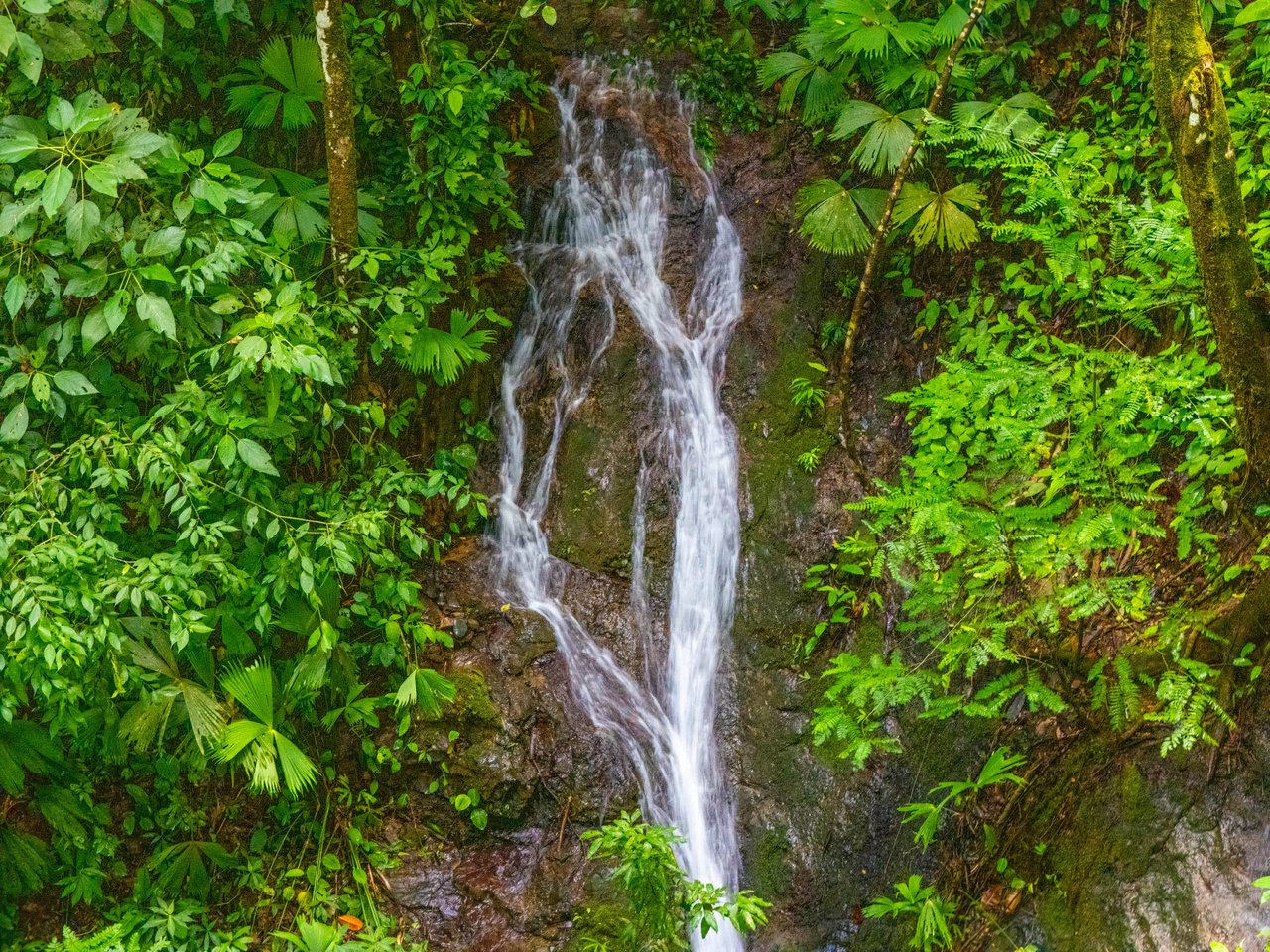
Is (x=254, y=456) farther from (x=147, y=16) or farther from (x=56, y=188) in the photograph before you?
(x=147, y=16)

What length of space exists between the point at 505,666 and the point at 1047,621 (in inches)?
129

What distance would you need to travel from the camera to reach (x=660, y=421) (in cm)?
647

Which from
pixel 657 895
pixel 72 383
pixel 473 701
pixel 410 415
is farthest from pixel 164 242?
pixel 657 895

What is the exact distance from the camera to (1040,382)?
3846 millimetres

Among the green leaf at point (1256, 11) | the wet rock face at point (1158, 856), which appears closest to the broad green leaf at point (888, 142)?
the green leaf at point (1256, 11)

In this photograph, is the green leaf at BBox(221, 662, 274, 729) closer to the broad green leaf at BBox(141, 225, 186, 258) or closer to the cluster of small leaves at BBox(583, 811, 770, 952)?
the cluster of small leaves at BBox(583, 811, 770, 952)

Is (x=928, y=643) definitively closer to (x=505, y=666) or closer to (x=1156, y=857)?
(x=1156, y=857)

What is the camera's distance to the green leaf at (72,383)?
4137mm

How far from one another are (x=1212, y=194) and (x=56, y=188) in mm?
4438

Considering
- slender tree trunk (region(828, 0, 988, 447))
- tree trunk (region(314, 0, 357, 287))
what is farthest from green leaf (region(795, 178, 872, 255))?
tree trunk (region(314, 0, 357, 287))

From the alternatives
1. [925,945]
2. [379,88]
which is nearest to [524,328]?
[379,88]

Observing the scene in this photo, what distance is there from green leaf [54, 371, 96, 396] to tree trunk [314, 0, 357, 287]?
4.70 feet

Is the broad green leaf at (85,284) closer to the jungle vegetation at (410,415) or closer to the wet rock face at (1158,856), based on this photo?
the jungle vegetation at (410,415)

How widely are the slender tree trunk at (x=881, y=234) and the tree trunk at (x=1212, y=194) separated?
5.14 feet
